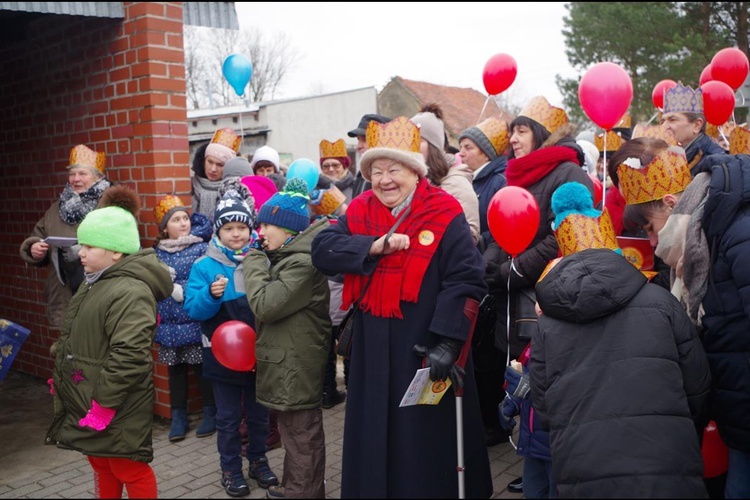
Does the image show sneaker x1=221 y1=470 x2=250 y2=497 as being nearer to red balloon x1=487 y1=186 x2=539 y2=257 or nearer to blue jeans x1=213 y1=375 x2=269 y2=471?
blue jeans x1=213 y1=375 x2=269 y2=471

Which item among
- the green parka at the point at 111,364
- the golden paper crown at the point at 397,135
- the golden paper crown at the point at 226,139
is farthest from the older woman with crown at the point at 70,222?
the golden paper crown at the point at 397,135

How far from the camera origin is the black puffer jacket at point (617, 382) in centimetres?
224

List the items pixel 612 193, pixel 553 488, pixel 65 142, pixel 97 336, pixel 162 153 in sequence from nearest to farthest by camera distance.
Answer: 1. pixel 553 488
2. pixel 97 336
3. pixel 612 193
4. pixel 162 153
5. pixel 65 142

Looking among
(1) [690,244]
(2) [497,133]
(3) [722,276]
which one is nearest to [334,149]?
(2) [497,133]

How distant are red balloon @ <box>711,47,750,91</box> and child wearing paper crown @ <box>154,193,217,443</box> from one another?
5.41 meters

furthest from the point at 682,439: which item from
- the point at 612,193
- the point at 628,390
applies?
the point at 612,193

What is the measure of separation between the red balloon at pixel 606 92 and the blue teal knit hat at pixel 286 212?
2.38 meters

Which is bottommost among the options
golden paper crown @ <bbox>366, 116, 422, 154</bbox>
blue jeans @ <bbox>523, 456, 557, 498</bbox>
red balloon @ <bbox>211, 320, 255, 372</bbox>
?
blue jeans @ <bbox>523, 456, 557, 498</bbox>

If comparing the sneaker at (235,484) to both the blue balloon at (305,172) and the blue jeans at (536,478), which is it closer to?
the blue jeans at (536,478)

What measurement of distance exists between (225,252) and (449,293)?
1.78m

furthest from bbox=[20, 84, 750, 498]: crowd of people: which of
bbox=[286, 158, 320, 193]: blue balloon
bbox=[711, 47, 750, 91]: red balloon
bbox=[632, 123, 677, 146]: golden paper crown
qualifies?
bbox=[711, 47, 750, 91]: red balloon

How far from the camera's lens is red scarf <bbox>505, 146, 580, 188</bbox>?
4137 mm

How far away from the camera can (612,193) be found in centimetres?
471

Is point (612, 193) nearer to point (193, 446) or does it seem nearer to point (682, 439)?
point (682, 439)
